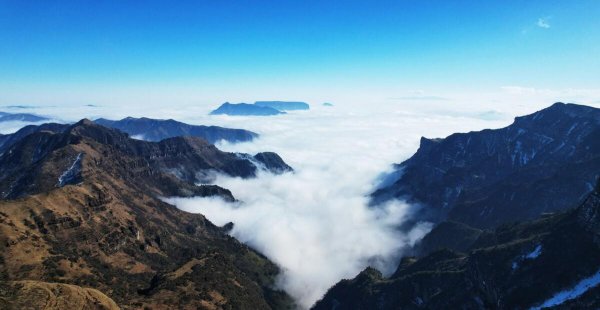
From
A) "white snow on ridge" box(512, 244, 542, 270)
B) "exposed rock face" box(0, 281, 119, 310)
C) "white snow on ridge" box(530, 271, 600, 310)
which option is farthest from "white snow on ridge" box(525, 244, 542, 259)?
"exposed rock face" box(0, 281, 119, 310)

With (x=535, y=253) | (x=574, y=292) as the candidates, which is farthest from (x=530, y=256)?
(x=574, y=292)

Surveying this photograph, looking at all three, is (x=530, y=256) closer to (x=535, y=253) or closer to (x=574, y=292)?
(x=535, y=253)

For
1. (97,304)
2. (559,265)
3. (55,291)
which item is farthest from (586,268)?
(55,291)

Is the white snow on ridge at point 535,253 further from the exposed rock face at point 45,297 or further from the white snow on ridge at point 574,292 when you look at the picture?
the exposed rock face at point 45,297

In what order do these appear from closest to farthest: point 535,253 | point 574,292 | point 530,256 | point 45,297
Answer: point 45,297 < point 574,292 < point 535,253 < point 530,256

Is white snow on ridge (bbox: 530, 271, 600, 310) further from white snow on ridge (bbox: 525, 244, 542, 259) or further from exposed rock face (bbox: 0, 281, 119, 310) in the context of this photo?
exposed rock face (bbox: 0, 281, 119, 310)

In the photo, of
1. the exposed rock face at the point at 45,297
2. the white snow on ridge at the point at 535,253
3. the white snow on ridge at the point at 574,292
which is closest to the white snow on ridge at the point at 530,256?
the white snow on ridge at the point at 535,253

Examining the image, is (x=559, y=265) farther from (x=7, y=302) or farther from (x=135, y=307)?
(x=7, y=302)

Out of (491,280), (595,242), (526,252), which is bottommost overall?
(491,280)
